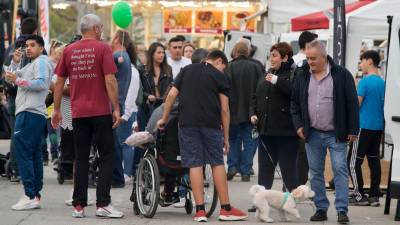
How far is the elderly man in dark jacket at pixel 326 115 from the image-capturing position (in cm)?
1053

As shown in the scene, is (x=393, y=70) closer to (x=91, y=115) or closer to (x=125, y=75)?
(x=91, y=115)

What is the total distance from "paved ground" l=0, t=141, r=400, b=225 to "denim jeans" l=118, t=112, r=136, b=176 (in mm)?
604

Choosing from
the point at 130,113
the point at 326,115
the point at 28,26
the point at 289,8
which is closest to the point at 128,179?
the point at 130,113

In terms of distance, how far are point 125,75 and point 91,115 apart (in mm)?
2864

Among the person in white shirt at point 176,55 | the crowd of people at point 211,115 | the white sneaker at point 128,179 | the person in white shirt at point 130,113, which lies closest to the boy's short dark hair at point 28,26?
the crowd of people at point 211,115

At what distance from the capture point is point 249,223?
419 inches

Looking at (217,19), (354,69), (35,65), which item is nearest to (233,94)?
(354,69)

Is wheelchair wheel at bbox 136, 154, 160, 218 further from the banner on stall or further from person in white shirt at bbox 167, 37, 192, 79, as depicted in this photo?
the banner on stall

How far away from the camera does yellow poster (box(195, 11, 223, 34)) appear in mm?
46688

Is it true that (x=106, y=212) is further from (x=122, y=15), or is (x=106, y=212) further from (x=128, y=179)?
(x=122, y=15)

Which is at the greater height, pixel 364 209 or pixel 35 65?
pixel 35 65

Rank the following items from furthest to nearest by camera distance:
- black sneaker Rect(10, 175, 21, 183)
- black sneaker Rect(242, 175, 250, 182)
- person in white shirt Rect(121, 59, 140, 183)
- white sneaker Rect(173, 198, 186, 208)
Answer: black sneaker Rect(242, 175, 250, 182)
black sneaker Rect(10, 175, 21, 183)
person in white shirt Rect(121, 59, 140, 183)
white sneaker Rect(173, 198, 186, 208)

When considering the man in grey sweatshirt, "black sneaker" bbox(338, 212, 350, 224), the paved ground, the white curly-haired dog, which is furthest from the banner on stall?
"black sneaker" bbox(338, 212, 350, 224)

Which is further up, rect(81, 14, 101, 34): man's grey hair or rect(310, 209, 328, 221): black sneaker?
rect(81, 14, 101, 34): man's grey hair
